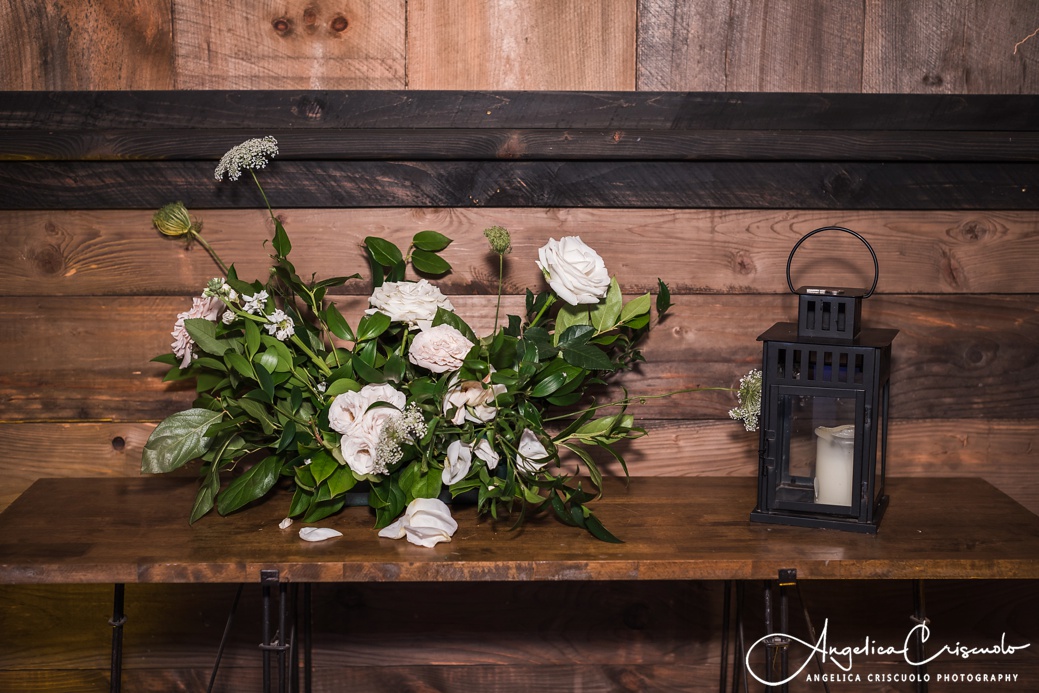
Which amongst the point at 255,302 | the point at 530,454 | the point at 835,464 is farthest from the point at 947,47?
the point at 255,302

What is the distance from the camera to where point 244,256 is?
4.58 feet

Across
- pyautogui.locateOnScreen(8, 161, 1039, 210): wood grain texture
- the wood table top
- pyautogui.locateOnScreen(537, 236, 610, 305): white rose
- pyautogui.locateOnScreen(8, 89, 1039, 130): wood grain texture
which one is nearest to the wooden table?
the wood table top

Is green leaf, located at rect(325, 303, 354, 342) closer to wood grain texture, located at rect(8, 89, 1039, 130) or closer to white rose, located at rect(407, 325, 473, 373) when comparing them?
white rose, located at rect(407, 325, 473, 373)

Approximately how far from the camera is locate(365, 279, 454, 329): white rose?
4.03 feet

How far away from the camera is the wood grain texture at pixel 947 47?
1389 mm

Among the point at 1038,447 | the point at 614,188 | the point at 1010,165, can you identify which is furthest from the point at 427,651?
the point at 1010,165

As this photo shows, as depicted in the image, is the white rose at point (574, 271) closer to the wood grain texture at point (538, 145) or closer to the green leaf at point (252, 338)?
the wood grain texture at point (538, 145)

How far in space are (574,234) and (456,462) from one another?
456 millimetres

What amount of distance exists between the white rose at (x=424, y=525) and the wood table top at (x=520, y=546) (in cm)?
2

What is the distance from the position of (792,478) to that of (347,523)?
629mm

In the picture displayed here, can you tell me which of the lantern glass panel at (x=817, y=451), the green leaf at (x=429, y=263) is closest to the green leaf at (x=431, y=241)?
the green leaf at (x=429, y=263)

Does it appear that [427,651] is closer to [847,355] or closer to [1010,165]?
[847,355]

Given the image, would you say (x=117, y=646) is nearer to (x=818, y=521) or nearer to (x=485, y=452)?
(x=485, y=452)

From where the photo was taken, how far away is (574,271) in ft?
3.95
